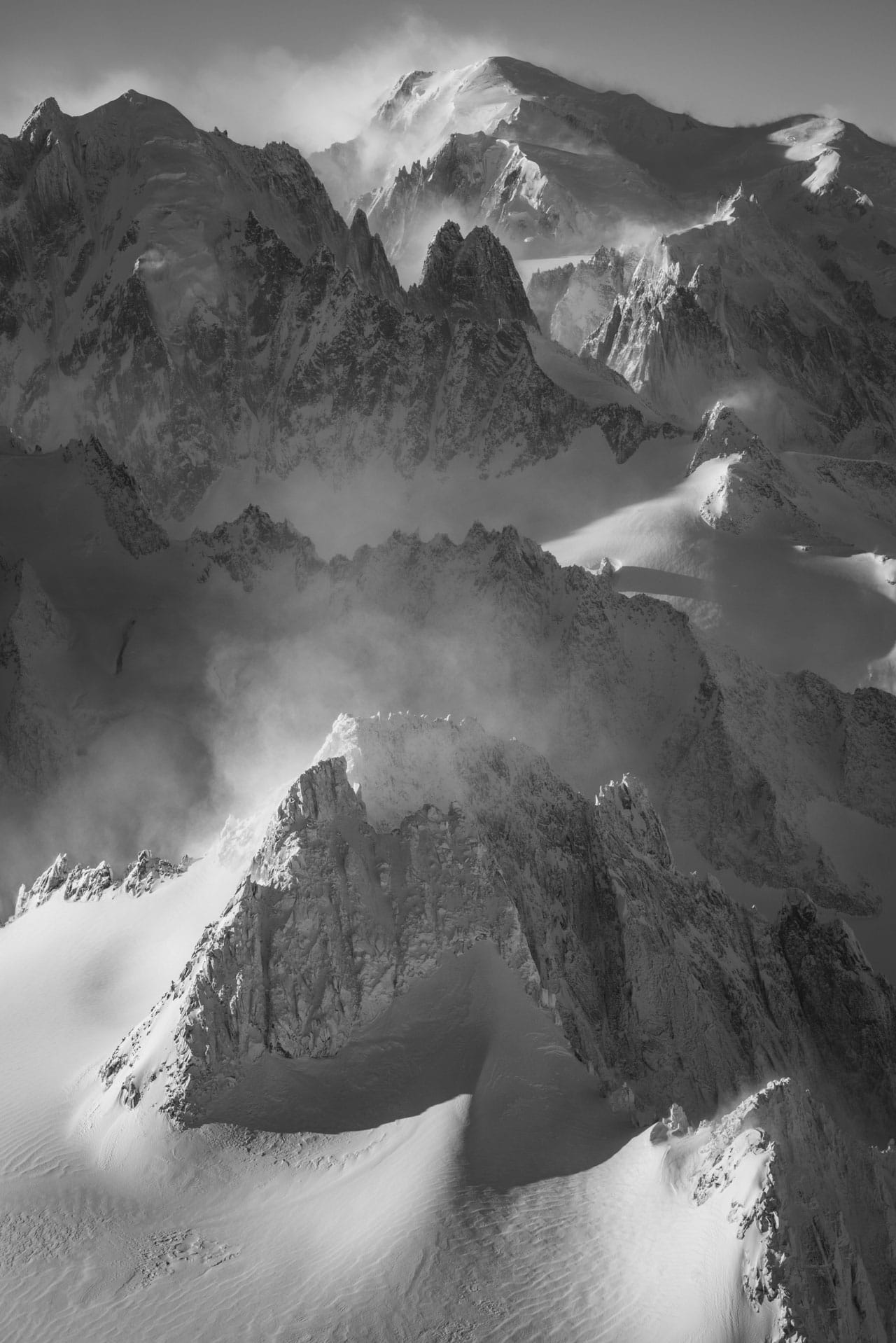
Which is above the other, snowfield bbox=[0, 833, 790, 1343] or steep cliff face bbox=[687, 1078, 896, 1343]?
snowfield bbox=[0, 833, 790, 1343]

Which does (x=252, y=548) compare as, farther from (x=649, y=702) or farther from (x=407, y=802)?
(x=407, y=802)

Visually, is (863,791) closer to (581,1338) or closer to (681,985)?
(681,985)

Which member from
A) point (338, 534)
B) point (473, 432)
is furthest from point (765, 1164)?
point (473, 432)

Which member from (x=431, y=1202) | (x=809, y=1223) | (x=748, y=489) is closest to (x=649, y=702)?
(x=748, y=489)

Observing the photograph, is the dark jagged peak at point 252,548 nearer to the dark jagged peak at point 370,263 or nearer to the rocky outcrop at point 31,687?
the rocky outcrop at point 31,687

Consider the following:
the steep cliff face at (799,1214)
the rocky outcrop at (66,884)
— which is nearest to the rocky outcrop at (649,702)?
the rocky outcrop at (66,884)

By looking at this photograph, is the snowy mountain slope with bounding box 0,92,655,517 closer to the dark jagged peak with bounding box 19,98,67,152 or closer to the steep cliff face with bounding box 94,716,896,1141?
the dark jagged peak with bounding box 19,98,67,152

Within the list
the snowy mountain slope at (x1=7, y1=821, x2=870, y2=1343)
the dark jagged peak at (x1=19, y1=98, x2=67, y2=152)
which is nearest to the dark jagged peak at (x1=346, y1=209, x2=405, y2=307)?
the dark jagged peak at (x1=19, y1=98, x2=67, y2=152)
